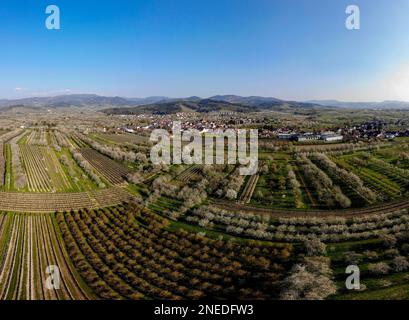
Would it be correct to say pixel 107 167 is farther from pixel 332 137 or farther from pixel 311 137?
pixel 332 137

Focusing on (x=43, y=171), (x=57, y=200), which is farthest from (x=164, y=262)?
(x=43, y=171)

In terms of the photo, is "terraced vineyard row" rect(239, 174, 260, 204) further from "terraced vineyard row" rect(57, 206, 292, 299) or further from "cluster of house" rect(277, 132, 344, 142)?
"cluster of house" rect(277, 132, 344, 142)

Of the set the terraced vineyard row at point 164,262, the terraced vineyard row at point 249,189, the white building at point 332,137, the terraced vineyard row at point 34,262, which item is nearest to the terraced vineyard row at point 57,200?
the terraced vineyard row at point 34,262

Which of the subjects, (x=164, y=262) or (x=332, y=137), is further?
(x=332, y=137)

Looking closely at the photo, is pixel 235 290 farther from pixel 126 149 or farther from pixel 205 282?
pixel 126 149

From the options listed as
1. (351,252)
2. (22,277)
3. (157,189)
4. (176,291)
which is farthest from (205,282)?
(157,189)

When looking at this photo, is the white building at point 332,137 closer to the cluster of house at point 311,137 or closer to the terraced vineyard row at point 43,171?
the cluster of house at point 311,137

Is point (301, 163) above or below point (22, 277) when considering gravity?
above

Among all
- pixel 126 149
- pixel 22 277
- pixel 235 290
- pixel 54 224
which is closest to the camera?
pixel 235 290
